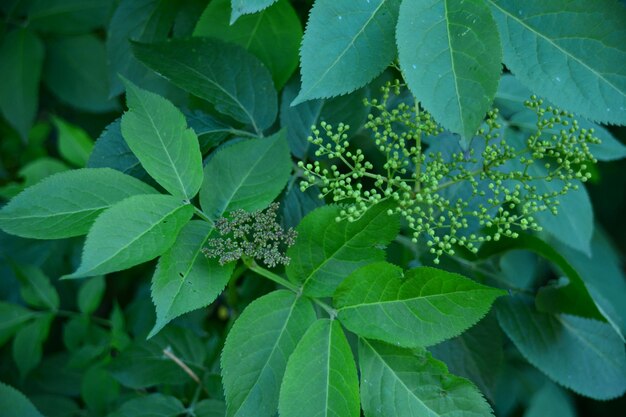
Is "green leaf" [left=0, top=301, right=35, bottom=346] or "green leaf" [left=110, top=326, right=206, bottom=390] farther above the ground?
"green leaf" [left=110, top=326, right=206, bottom=390]

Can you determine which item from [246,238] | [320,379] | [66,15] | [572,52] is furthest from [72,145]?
[572,52]

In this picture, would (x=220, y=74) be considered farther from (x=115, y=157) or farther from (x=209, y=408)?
(x=209, y=408)

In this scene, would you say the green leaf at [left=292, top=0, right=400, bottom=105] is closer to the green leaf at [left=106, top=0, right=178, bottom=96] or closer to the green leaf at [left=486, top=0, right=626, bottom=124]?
the green leaf at [left=486, top=0, right=626, bottom=124]

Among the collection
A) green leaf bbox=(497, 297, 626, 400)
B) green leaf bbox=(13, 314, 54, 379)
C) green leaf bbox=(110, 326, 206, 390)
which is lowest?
green leaf bbox=(13, 314, 54, 379)

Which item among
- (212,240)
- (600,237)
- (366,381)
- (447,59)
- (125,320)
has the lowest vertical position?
(125,320)

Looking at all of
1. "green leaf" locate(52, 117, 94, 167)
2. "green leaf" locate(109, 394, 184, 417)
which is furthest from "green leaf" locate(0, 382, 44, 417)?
"green leaf" locate(52, 117, 94, 167)

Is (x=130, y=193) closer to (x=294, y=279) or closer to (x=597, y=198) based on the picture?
(x=294, y=279)

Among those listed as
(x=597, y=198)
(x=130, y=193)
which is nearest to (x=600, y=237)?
(x=597, y=198)
